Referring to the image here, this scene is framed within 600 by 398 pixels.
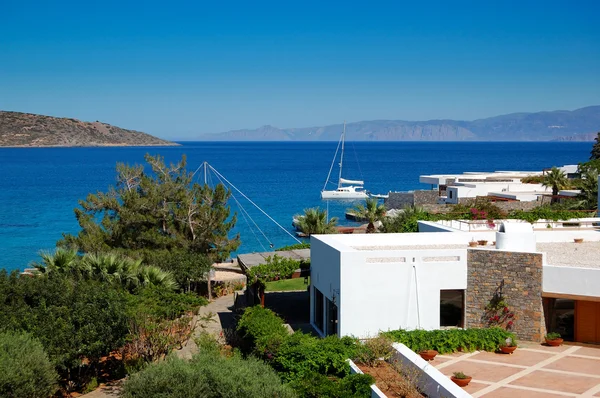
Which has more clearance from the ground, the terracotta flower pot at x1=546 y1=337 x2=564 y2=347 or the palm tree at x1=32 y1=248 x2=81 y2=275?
the palm tree at x1=32 y1=248 x2=81 y2=275

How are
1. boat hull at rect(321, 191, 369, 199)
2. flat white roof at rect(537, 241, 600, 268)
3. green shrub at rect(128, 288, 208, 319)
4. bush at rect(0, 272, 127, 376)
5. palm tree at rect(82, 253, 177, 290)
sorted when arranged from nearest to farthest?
bush at rect(0, 272, 127, 376), green shrub at rect(128, 288, 208, 319), flat white roof at rect(537, 241, 600, 268), palm tree at rect(82, 253, 177, 290), boat hull at rect(321, 191, 369, 199)

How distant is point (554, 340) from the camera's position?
61.3ft

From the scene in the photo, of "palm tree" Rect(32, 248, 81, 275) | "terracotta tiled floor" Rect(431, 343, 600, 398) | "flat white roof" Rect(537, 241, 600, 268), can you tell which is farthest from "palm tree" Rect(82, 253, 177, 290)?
"flat white roof" Rect(537, 241, 600, 268)

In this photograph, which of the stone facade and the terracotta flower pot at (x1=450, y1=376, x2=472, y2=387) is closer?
the terracotta flower pot at (x1=450, y1=376, x2=472, y2=387)

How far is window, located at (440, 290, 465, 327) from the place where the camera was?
1973 cm

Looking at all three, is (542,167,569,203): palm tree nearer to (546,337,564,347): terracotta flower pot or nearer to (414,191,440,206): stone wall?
(414,191,440,206): stone wall

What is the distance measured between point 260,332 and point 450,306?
5642mm

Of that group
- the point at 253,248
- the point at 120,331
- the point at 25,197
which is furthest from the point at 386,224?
the point at 25,197

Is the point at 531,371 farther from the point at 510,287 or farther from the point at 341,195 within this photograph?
the point at 341,195

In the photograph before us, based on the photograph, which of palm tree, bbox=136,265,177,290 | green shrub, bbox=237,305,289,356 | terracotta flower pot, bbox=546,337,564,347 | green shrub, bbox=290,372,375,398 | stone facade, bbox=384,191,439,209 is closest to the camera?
green shrub, bbox=290,372,375,398

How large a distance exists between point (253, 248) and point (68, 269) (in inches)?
1235

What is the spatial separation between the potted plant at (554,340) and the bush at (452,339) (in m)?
0.98

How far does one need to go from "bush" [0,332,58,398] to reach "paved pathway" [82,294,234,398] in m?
2.48

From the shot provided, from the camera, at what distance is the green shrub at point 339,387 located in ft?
49.5
